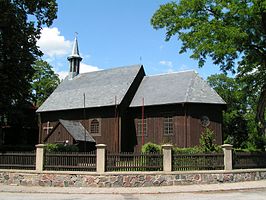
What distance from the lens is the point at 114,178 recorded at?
17.2 meters

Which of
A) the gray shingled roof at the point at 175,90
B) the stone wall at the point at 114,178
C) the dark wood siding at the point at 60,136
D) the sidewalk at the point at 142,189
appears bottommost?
the sidewalk at the point at 142,189

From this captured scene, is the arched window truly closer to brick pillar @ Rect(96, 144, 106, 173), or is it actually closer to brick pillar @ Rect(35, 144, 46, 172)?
brick pillar @ Rect(35, 144, 46, 172)

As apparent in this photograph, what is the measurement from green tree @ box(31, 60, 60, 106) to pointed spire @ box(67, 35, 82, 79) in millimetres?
11823

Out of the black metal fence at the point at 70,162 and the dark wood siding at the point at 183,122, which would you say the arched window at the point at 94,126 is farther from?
the black metal fence at the point at 70,162

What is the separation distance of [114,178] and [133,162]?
1376 millimetres

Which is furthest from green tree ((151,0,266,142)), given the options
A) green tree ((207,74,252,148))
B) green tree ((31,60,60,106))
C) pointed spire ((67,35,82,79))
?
green tree ((31,60,60,106))

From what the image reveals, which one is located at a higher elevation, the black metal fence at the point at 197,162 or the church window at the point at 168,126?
the church window at the point at 168,126

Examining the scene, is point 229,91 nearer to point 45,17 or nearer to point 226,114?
point 226,114

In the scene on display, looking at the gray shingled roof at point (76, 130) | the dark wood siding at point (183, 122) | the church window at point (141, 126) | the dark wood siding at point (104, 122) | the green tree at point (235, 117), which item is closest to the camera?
the dark wood siding at point (183, 122)

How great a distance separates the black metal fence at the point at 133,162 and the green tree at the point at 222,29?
733 centimetres

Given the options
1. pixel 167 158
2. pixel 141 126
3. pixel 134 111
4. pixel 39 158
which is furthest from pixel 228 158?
pixel 134 111

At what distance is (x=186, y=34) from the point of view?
902 inches

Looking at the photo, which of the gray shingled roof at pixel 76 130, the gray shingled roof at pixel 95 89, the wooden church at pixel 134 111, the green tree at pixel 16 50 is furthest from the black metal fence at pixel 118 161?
the gray shingled roof at pixel 95 89

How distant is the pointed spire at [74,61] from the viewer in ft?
135
